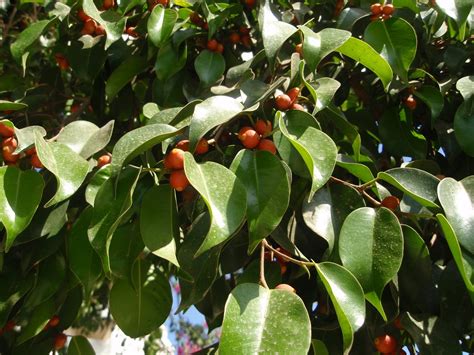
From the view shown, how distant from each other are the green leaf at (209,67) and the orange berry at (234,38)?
159mm

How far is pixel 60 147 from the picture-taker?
115cm

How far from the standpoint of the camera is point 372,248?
3.45ft

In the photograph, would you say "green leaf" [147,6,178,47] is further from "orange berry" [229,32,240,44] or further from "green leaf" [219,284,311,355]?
"green leaf" [219,284,311,355]

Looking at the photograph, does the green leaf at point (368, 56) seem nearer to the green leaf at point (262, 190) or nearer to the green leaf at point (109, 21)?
the green leaf at point (262, 190)

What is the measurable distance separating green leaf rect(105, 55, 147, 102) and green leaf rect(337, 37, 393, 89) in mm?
511

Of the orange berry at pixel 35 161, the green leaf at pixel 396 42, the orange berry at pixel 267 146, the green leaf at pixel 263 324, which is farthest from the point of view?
the green leaf at pixel 396 42

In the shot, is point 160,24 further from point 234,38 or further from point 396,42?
point 396,42

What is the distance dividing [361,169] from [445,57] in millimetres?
410

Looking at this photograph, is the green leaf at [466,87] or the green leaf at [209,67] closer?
the green leaf at [466,87]

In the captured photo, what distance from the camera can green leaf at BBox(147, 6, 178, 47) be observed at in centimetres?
142

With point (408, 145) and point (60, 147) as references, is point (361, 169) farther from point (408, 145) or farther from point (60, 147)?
point (60, 147)

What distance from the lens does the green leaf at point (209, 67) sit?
4.67 feet

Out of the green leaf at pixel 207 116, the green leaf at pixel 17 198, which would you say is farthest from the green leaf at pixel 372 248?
the green leaf at pixel 17 198

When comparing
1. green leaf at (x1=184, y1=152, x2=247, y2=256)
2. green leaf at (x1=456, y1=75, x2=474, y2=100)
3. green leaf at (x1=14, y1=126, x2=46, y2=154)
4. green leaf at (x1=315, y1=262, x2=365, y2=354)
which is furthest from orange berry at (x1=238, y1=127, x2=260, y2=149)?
green leaf at (x1=456, y1=75, x2=474, y2=100)
